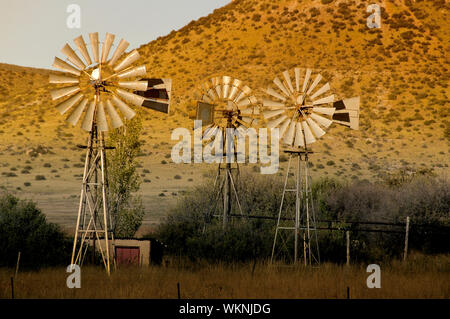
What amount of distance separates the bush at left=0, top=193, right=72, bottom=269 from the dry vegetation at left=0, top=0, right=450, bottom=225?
17.4 meters

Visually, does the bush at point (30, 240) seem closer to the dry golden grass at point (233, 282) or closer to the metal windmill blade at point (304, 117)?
the dry golden grass at point (233, 282)

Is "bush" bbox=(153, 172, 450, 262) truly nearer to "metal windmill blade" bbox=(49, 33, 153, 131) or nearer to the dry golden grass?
the dry golden grass

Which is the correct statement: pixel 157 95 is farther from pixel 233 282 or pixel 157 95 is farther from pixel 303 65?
pixel 303 65

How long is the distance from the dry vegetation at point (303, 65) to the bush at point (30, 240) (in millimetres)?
17440

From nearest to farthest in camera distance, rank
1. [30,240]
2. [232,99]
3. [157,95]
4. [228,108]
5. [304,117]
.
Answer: [157,95] < [304,117] < [30,240] < [228,108] < [232,99]

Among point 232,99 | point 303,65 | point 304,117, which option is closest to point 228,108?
point 232,99

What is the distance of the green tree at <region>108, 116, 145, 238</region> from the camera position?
28.0 m

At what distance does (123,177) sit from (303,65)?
111 ft

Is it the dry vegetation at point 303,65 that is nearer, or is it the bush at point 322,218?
the bush at point 322,218

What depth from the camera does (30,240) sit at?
2123cm

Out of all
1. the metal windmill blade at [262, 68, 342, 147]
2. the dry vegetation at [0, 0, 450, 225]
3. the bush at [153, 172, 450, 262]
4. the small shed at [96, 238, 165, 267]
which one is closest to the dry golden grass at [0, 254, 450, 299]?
the small shed at [96, 238, 165, 267]

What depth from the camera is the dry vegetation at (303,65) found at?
48.7 meters

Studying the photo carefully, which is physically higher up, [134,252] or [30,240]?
[30,240]

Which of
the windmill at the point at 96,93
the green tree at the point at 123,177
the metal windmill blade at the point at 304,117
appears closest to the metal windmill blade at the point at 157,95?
the windmill at the point at 96,93
